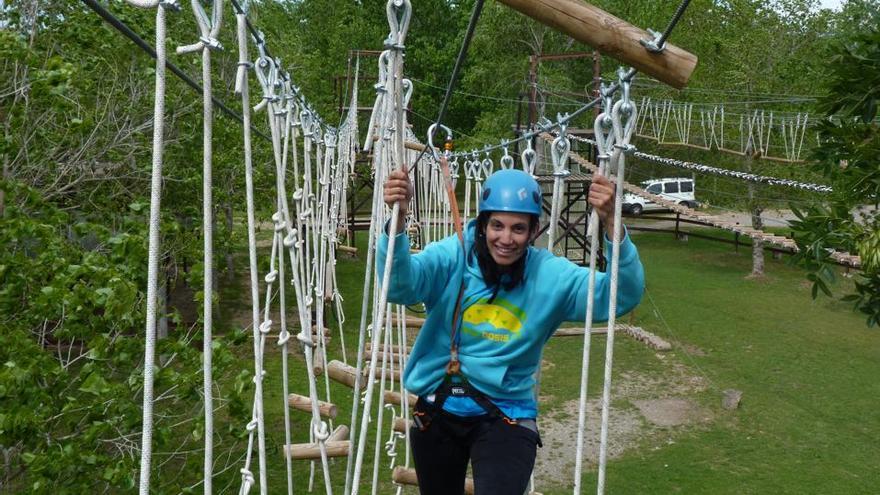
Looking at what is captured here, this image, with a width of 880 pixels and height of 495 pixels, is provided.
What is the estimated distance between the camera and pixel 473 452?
6.51ft

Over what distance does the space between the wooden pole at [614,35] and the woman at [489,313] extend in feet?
1.25

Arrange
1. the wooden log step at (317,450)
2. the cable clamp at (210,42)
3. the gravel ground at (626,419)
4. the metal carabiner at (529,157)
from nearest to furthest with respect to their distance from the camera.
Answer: the cable clamp at (210,42)
the wooden log step at (317,450)
the metal carabiner at (529,157)
the gravel ground at (626,419)

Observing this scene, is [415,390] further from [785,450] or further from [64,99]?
[785,450]

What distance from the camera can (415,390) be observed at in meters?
2.05

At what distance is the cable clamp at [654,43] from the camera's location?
1610 mm

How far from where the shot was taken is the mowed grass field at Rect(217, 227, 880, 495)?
17.2ft

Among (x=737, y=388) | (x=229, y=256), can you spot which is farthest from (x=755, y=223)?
(x=229, y=256)

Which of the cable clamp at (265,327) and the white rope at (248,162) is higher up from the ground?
the white rope at (248,162)

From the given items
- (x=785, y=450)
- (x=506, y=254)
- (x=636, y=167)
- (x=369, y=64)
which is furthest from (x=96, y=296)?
(x=369, y=64)

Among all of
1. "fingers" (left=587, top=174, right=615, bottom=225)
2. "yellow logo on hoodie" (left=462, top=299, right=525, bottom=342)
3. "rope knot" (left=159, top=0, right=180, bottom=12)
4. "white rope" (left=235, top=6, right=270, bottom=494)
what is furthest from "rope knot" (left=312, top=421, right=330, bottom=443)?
"rope knot" (left=159, top=0, right=180, bottom=12)

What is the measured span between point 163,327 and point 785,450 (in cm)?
536

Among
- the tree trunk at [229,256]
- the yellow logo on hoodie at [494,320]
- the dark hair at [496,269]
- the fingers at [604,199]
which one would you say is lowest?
the tree trunk at [229,256]

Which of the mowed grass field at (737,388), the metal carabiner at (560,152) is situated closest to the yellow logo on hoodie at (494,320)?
the metal carabiner at (560,152)

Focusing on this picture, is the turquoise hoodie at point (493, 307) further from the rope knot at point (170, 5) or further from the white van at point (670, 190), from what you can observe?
the white van at point (670, 190)
